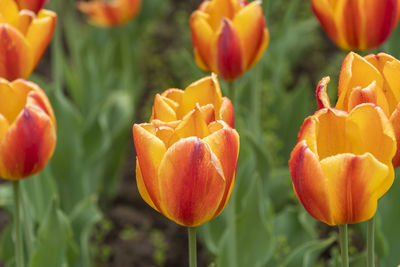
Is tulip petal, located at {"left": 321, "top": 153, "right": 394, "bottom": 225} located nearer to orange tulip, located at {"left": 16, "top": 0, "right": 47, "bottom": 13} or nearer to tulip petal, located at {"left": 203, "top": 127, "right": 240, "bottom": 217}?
tulip petal, located at {"left": 203, "top": 127, "right": 240, "bottom": 217}

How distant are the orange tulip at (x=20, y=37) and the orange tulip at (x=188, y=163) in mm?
517

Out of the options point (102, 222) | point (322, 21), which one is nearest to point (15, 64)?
point (322, 21)

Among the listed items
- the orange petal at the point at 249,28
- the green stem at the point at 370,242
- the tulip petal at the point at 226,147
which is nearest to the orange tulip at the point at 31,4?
the orange petal at the point at 249,28

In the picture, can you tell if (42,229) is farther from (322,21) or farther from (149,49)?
(149,49)

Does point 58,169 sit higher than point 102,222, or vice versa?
point 58,169

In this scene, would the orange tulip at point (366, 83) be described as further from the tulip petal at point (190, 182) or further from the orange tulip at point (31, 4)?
the orange tulip at point (31, 4)

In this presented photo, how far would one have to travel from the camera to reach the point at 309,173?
888 mm

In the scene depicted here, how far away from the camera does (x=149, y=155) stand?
0.96 meters

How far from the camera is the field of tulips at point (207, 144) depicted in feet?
3.09

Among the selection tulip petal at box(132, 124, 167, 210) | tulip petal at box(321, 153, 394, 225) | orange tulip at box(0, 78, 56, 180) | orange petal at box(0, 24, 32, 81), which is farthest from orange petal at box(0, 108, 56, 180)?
tulip petal at box(321, 153, 394, 225)

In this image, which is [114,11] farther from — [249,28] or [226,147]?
[226,147]

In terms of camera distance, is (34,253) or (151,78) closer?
(34,253)

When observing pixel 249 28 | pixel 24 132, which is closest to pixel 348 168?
pixel 24 132

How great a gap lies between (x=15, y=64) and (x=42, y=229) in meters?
0.43
